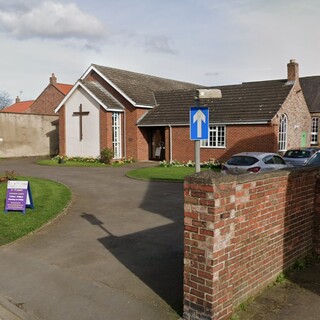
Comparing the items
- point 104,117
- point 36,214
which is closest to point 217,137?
point 104,117

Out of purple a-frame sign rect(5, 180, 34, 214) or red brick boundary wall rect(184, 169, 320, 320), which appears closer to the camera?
red brick boundary wall rect(184, 169, 320, 320)

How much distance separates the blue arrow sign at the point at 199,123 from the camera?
223 inches

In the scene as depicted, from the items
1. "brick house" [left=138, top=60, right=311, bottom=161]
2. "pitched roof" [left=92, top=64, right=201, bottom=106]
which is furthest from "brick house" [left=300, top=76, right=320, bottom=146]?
"pitched roof" [left=92, top=64, right=201, bottom=106]

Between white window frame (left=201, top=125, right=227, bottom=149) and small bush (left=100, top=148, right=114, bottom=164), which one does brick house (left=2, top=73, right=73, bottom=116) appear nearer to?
small bush (left=100, top=148, right=114, bottom=164)

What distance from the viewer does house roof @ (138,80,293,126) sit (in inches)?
892

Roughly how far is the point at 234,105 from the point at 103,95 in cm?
1020

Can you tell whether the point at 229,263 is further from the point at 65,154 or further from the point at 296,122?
the point at 65,154

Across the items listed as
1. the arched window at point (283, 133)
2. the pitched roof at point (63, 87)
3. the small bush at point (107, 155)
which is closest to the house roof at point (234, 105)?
the arched window at point (283, 133)

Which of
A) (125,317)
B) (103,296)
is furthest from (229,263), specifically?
(103,296)

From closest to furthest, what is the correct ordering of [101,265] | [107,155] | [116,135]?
[101,265]
[107,155]
[116,135]

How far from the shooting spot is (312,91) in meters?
41.0

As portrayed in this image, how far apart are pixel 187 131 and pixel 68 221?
54.1 ft

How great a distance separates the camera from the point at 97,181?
16812 millimetres

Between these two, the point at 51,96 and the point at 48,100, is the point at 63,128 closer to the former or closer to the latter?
the point at 51,96
